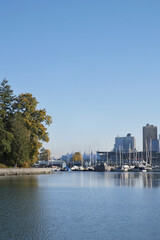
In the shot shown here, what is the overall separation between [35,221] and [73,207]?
24.4 ft

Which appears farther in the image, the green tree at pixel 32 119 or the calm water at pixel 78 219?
the green tree at pixel 32 119

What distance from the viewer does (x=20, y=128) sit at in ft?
293

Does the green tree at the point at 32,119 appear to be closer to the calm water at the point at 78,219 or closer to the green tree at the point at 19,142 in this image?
the green tree at the point at 19,142

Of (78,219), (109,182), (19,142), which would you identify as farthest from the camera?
(19,142)

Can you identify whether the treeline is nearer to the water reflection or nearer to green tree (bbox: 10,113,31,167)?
green tree (bbox: 10,113,31,167)

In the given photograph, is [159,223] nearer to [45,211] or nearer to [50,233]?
[50,233]

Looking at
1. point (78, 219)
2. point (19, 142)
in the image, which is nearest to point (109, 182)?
point (19, 142)

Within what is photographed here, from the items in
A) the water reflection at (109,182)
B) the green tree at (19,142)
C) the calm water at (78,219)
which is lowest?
the calm water at (78,219)

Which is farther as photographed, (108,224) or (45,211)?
(45,211)

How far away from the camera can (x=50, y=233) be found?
21.3 metres

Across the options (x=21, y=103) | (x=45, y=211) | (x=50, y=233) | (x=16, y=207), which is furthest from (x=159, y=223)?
(x=21, y=103)

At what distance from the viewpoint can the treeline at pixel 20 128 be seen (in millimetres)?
88000

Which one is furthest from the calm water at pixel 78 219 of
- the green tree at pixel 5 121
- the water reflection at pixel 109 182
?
the green tree at pixel 5 121

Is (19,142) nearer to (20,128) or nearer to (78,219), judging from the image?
(20,128)
